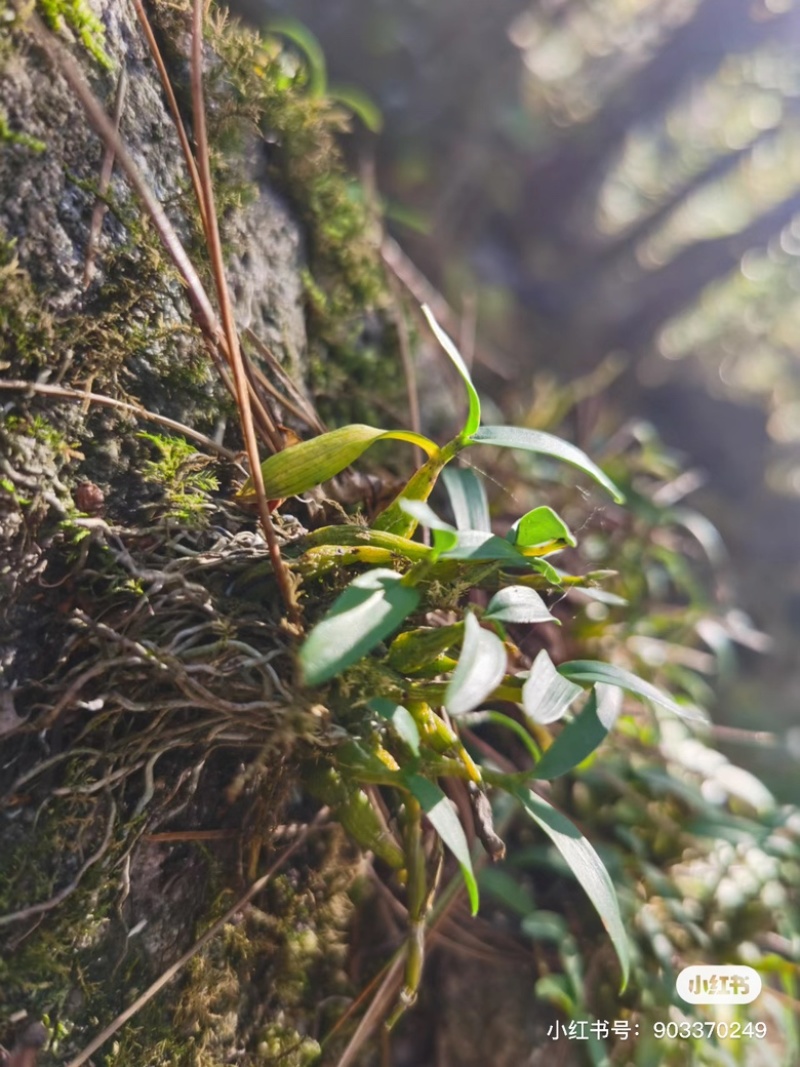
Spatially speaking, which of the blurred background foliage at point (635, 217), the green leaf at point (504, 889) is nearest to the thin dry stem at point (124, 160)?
the green leaf at point (504, 889)

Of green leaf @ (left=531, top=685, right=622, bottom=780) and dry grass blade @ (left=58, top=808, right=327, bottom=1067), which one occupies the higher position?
green leaf @ (left=531, top=685, right=622, bottom=780)

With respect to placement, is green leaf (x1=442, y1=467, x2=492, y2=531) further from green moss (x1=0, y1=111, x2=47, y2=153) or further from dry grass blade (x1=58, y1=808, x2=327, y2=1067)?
green moss (x1=0, y1=111, x2=47, y2=153)

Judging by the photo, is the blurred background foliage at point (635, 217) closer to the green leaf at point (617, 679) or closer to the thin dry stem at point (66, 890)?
the green leaf at point (617, 679)

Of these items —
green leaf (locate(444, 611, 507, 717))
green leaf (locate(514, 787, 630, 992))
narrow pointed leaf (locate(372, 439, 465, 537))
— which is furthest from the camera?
narrow pointed leaf (locate(372, 439, 465, 537))

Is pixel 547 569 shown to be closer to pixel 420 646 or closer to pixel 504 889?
pixel 420 646

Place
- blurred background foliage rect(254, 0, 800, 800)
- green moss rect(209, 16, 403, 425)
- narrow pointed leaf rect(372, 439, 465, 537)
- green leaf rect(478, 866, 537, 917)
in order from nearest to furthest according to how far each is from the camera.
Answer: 1. narrow pointed leaf rect(372, 439, 465, 537)
2. green moss rect(209, 16, 403, 425)
3. green leaf rect(478, 866, 537, 917)
4. blurred background foliage rect(254, 0, 800, 800)

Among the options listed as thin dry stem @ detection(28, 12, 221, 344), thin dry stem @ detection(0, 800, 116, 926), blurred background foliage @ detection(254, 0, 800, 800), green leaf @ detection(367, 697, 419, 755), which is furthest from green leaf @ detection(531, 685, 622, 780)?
blurred background foliage @ detection(254, 0, 800, 800)

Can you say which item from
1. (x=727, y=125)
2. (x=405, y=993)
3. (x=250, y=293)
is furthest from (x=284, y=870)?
(x=727, y=125)
